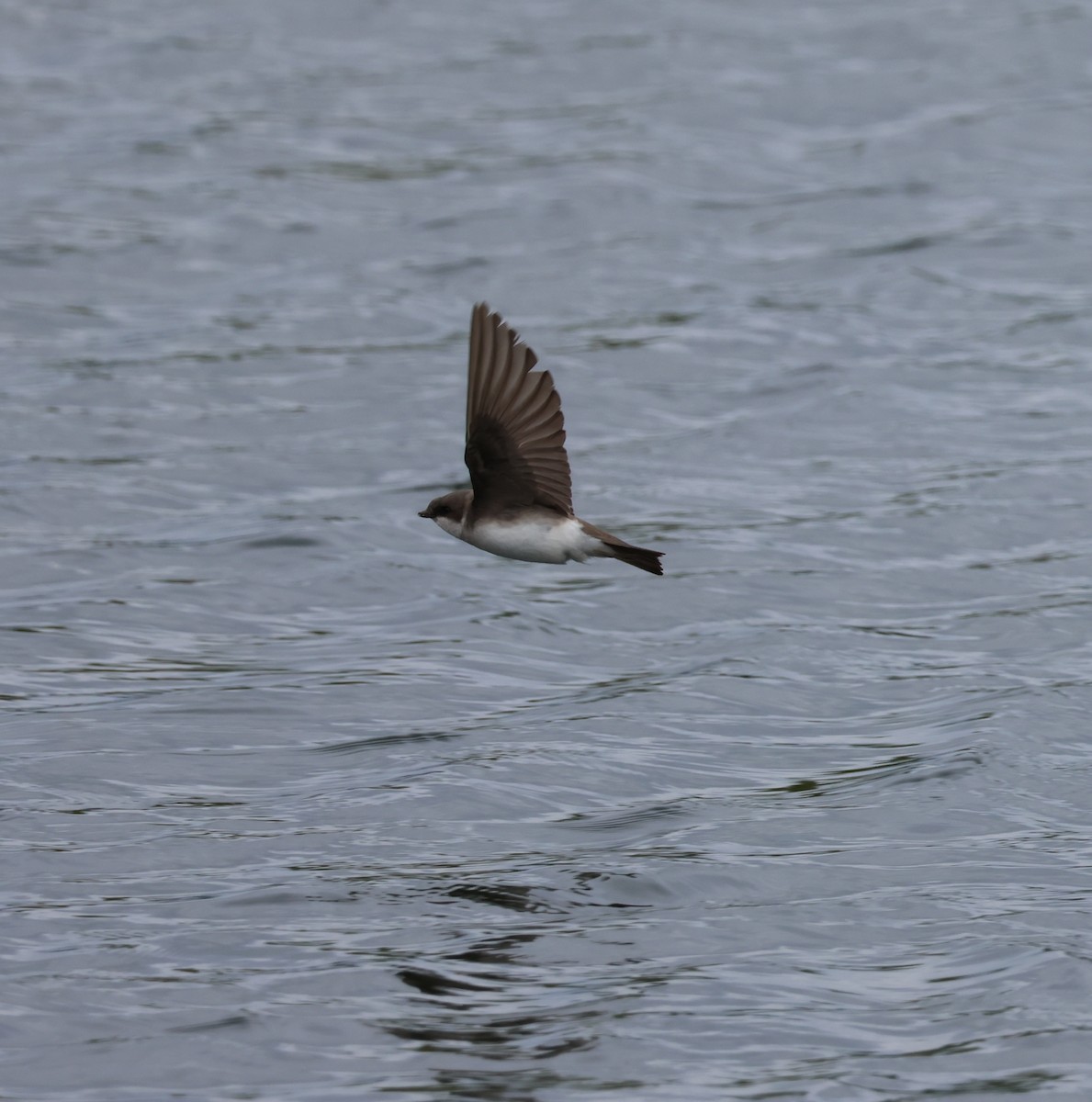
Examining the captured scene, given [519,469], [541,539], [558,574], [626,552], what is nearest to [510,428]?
[519,469]

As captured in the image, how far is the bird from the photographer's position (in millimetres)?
6871

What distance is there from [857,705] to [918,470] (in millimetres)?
3451

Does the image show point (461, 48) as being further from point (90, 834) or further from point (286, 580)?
point (90, 834)

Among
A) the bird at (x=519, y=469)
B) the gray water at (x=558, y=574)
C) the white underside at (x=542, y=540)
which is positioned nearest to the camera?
the gray water at (x=558, y=574)

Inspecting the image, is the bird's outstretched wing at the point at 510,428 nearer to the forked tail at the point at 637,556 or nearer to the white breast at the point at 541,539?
the white breast at the point at 541,539

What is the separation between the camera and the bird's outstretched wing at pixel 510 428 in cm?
682

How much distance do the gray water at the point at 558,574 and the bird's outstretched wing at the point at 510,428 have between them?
47.0 inches

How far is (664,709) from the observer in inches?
343

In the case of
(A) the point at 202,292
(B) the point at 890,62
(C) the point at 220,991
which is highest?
(B) the point at 890,62

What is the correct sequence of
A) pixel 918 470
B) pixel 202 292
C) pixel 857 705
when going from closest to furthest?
pixel 857 705
pixel 918 470
pixel 202 292

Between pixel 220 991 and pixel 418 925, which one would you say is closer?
pixel 220 991

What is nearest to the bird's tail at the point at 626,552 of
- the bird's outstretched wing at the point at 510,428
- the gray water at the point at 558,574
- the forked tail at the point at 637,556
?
the forked tail at the point at 637,556

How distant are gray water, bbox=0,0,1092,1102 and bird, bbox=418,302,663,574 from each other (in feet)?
3.38

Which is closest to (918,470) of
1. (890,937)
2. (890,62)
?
(890,937)
